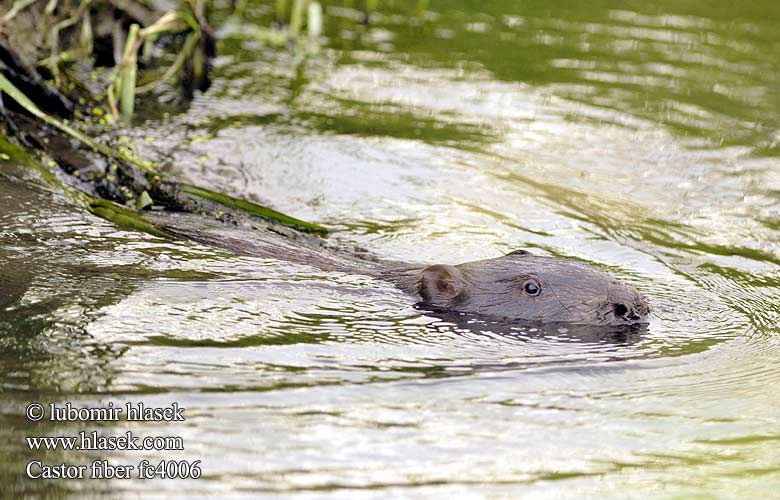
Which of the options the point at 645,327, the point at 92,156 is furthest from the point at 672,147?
the point at 92,156

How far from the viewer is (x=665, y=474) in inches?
173

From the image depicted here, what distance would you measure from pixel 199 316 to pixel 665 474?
7.83ft

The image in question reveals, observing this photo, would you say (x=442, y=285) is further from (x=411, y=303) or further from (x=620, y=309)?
(x=620, y=309)

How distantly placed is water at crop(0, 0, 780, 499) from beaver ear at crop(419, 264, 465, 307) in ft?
0.43

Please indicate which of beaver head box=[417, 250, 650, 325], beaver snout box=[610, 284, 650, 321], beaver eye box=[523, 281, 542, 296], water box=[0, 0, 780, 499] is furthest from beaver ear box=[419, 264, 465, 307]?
beaver snout box=[610, 284, 650, 321]

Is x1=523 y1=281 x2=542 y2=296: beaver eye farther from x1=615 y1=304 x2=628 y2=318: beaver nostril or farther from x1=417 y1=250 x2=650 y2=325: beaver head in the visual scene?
x1=615 y1=304 x2=628 y2=318: beaver nostril

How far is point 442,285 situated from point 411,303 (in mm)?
200

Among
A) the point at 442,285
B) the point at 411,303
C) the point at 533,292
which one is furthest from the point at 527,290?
the point at 411,303

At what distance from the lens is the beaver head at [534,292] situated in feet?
19.4

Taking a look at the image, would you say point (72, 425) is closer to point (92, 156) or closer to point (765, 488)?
point (765, 488)

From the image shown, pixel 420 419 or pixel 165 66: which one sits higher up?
pixel 165 66

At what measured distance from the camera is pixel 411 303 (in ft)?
20.2

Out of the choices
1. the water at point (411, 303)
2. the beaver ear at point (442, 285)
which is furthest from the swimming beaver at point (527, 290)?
the water at point (411, 303)

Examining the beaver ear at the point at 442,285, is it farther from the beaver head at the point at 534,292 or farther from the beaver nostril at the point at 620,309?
the beaver nostril at the point at 620,309
